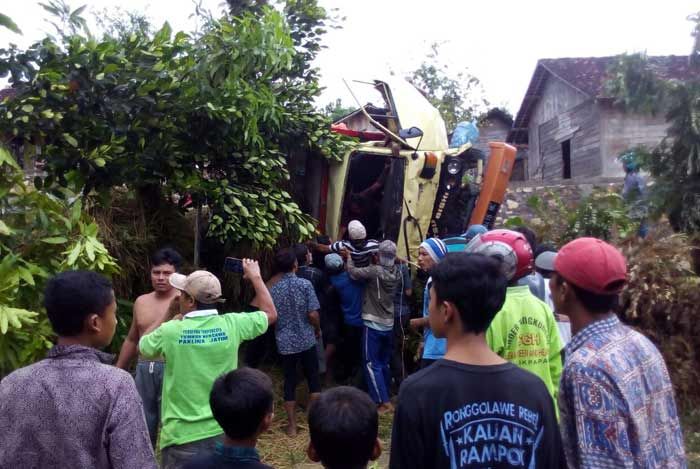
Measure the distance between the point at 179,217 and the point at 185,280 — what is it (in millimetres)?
3475

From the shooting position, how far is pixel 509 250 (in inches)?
125

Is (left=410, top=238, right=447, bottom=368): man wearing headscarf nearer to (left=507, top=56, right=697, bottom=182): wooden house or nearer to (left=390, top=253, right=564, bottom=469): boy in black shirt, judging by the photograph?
(left=390, top=253, right=564, bottom=469): boy in black shirt

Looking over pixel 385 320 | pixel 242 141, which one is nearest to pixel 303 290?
pixel 385 320

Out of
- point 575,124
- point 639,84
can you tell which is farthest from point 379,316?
point 575,124

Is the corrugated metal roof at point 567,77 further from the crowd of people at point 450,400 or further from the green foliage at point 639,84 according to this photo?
the crowd of people at point 450,400

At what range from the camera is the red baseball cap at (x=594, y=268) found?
7.67 ft

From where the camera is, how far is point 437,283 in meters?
2.28

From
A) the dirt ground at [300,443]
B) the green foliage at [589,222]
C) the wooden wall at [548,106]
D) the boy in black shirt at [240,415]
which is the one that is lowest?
the dirt ground at [300,443]

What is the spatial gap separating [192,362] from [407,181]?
456 cm

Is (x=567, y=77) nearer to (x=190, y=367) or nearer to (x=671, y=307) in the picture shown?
(x=671, y=307)

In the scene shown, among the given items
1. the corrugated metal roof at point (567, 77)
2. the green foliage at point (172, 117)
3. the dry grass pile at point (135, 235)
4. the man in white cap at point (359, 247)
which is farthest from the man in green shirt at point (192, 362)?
the corrugated metal roof at point (567, 77)

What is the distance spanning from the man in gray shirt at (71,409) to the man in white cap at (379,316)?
4365 mm

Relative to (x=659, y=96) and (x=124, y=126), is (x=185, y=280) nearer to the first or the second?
(x=124, y=126)

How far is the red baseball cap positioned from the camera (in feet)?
7.67
